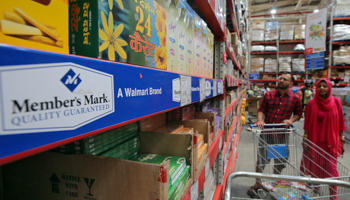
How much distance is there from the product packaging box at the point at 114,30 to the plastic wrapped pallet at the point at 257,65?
34.5 ft

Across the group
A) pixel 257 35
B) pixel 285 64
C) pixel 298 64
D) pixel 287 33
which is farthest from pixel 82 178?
pixel 287 33

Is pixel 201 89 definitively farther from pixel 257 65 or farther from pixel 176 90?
pixel 257 65

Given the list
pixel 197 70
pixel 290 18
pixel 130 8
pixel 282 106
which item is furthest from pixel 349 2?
pixel 130 8

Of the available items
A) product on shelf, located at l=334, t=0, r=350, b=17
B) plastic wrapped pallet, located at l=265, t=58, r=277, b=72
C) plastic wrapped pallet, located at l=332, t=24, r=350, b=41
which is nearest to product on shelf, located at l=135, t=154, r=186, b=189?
plastic wrapped pallet, located at l=332, t=24, r=350, b=41

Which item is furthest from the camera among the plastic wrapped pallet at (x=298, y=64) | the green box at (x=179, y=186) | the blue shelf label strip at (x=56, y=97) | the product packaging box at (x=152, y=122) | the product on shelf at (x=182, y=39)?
the plastic wrapped pallet at (x=298, y=64)

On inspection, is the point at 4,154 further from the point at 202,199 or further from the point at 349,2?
the point at 349,2

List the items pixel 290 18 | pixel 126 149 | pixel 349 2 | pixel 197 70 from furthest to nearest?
1. pixel 290 18
2. pixel 349 2
3. pixel 197 70
4. pixel 126 149

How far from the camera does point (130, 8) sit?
1.66ft

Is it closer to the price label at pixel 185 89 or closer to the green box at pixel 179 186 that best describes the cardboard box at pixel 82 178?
the green box at pixel 179 186

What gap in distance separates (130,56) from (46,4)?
215 millimetres

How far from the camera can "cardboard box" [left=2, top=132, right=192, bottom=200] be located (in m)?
0.51

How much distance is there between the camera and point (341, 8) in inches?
268

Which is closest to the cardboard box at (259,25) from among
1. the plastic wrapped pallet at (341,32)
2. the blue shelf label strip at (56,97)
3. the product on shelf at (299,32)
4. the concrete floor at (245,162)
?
the product on shelf at (299,32)

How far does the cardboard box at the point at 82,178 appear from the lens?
1.67ft
